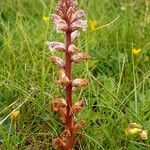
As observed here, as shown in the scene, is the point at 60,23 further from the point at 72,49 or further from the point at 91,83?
the point at 91,83

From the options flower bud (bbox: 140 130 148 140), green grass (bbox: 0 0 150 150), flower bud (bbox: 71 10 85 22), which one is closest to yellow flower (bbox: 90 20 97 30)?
green grass (bbox: 0 0 150 150)

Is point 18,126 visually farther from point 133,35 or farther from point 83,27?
point 133,35

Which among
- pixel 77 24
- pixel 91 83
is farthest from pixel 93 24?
pixel 77 24

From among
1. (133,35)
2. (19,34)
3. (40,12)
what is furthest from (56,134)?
(40,12)

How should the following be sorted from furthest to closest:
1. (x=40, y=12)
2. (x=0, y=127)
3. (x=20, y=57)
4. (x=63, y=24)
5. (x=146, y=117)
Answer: (x=40, y=12) < (x=20, y=57) < (x=146, y=117) < (x=0, y=127) < (x=63, y=24)

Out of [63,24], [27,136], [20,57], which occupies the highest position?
[63,24]

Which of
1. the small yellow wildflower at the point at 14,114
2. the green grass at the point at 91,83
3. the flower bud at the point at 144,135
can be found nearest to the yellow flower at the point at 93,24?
the green grass at the point at 91,83
